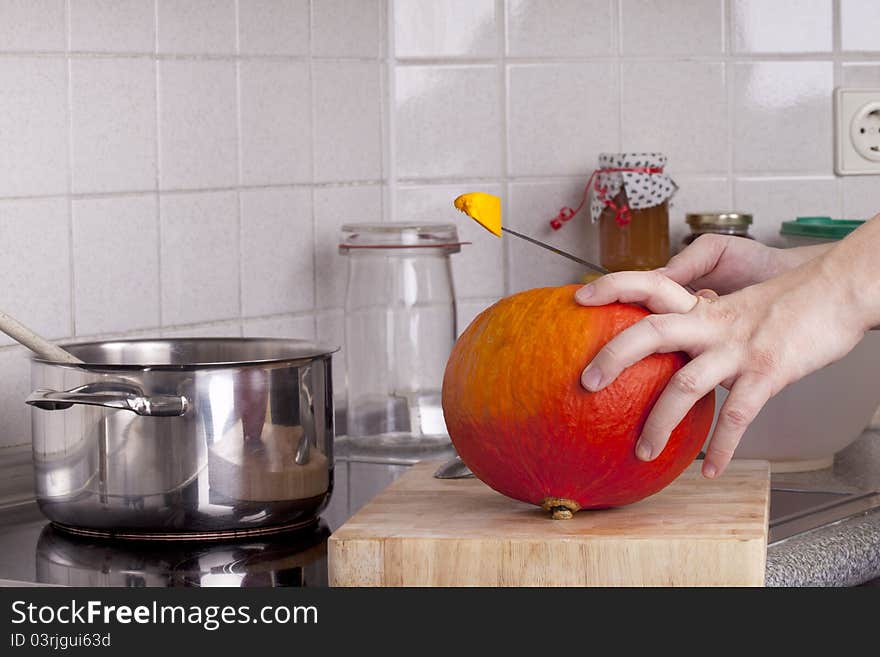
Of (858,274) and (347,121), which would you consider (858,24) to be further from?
(858,274)

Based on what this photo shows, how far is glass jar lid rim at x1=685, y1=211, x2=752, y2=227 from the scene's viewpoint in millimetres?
1562

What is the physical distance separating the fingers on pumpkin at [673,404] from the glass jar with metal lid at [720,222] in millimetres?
782

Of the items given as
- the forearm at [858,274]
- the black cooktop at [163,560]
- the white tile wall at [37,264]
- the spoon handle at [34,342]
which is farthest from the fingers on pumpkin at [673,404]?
the white tile wall at [37,264]

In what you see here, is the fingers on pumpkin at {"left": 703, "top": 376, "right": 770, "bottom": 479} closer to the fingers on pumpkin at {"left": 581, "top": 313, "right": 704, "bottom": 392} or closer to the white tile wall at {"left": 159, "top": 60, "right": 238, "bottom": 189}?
the fingers on pumpkin at {"left": 581, "top": 313, "right": 704, "bottom": 392}

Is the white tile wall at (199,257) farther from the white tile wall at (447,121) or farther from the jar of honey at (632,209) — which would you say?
the jar of honey at (632,209)

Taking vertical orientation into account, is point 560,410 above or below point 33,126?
below

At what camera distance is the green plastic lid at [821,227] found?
4.99ft

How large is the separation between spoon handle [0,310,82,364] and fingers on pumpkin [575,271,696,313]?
0.38 meters

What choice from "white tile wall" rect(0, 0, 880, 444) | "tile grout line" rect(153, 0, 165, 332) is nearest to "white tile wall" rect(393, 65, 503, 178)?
"white tile wall" rect(0, 0, 880, 444)

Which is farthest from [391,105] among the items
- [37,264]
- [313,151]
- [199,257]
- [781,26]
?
[37,264]

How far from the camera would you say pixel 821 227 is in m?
1.54

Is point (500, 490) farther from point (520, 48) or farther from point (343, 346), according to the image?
point (520, 48)

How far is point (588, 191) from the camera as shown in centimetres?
167
